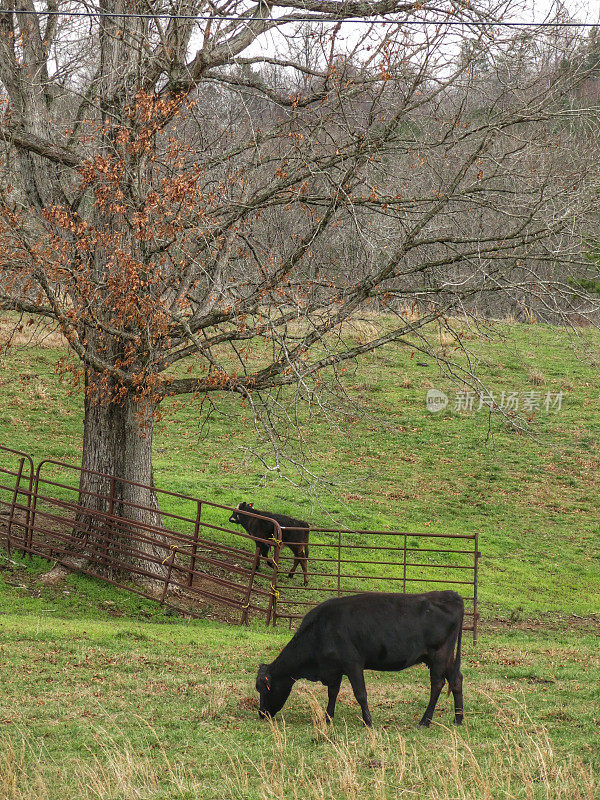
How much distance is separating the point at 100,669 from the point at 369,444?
1735cm

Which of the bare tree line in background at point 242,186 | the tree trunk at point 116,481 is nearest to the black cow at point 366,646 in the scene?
the bare tree line in background at point 242,186

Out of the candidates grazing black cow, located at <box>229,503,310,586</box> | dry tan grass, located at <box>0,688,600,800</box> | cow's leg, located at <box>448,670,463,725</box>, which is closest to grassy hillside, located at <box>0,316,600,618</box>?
grazing black cow, located at <box>229,503,310,586</box>

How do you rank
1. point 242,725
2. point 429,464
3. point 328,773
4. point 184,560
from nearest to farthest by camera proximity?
point 328,773 < point 242,725 < point 184,560 < point 429,464

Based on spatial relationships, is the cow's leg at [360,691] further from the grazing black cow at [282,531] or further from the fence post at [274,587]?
the grazing black cow at [282,531]

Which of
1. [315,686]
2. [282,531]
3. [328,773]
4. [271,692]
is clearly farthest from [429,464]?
[328,773]

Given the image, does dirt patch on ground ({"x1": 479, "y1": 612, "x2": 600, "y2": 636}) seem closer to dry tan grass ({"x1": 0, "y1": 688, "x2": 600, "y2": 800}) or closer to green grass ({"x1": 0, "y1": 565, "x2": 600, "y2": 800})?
green grass ({"x1": 0, "y1": 565, "x2": 600, "y2": 800})

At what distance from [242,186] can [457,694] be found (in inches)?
323

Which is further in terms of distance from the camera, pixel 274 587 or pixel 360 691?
pixel 274 587

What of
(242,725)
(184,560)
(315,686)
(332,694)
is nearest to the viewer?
(242,725)

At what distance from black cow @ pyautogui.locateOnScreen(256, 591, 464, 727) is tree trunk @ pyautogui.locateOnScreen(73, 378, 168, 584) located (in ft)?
21.1

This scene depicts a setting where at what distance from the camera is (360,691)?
8195mm

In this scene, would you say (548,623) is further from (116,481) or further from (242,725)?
(242,725)

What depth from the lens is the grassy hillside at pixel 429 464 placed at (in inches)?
731

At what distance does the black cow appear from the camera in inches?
329
